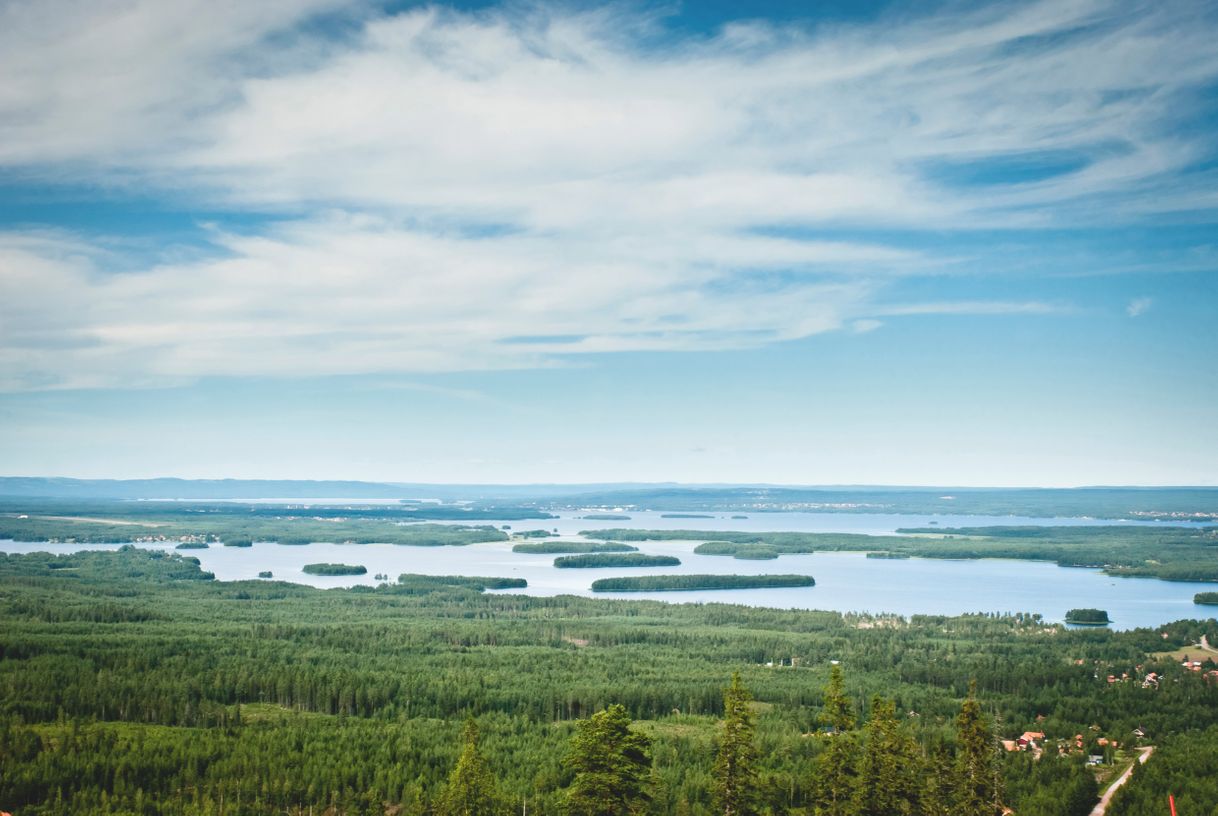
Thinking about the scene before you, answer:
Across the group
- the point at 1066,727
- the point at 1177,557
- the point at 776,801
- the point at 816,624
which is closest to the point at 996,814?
the point at 776,801

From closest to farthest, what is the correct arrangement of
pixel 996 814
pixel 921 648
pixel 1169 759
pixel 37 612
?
pixel 996 814 → pixel 1169 759 → pixel 921 648 → pixel 37 612

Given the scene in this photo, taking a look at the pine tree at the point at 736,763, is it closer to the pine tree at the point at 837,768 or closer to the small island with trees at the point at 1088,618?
the pine tree at the point at 837,768

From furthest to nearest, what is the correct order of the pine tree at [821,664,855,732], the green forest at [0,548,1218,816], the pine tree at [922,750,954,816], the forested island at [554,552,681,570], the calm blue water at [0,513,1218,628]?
the forested island at [554,552,681,570], the calm blue water at [0,513,1218,628], the green forest at [0,548,1218,816], the pine tree at [922,750,954,816], the pine tree at [821,664,855,732]

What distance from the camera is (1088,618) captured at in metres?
116

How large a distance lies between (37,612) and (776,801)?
87395 millimetres

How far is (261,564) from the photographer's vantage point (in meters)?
183

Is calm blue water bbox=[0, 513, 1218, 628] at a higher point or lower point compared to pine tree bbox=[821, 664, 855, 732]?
lower

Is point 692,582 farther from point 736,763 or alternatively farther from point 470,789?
point 736,763

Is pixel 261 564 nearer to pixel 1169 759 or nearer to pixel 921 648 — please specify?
pixel 921 648

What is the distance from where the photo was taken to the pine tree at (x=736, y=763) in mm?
29375

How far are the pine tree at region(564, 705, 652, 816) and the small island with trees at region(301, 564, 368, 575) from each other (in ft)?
480

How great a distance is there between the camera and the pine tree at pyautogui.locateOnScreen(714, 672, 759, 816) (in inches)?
1156

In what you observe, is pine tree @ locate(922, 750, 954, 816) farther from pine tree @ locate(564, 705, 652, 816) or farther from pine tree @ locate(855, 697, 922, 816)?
pine tree @ locate(564, 705, 652, 816)

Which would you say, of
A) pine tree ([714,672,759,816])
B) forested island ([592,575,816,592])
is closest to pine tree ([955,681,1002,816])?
pine tree ([714,672,759,816])
